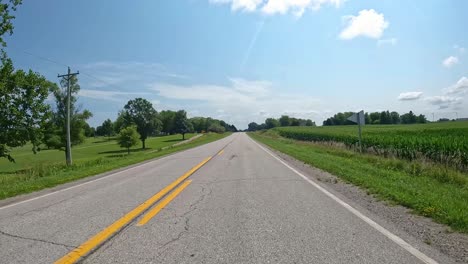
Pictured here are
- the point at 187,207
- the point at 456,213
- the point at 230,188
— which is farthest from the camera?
the point at 230,188

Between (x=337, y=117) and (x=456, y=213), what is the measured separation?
6766 inches

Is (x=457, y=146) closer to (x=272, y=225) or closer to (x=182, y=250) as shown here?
(x=272, y=225)

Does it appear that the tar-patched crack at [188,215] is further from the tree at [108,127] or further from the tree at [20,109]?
the tree at [108,127]

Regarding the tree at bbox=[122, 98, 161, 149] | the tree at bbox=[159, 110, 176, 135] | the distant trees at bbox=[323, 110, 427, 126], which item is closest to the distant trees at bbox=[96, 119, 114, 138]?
the tree at bbox=[159, 110, 176, 135]

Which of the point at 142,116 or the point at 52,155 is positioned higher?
the point at 142,116

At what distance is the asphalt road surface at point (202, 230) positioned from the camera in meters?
4.30

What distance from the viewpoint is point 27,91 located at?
30000 mm

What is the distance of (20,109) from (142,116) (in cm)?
5098

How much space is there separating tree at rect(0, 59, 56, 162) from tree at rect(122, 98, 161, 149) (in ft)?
157

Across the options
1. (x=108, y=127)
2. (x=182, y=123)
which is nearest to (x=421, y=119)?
(x=182, y=123)

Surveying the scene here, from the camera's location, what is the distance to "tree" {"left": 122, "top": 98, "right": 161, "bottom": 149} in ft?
261

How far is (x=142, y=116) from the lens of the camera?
80.4 meters

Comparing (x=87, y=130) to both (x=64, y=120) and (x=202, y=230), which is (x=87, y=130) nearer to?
(x=64, y=120)

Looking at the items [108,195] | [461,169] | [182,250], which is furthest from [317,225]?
[461,169]
